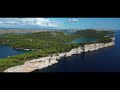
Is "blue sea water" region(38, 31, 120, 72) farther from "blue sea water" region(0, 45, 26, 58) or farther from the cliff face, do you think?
"blue sea water" region(0, 45, 26, 58)

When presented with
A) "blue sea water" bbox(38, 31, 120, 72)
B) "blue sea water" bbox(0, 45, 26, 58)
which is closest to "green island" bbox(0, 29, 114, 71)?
"blue sea water" bbox(0, 45, 26, 58)

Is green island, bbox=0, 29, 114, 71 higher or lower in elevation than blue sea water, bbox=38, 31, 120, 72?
higher

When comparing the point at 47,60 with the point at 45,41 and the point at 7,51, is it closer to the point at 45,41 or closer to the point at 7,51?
the point at 45,41

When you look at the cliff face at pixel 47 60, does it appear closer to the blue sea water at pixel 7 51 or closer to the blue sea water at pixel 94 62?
the blue sea water at pixel 94 62

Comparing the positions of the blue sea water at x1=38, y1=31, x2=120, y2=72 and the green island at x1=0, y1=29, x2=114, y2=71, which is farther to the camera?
the green island at x1=0, y1=29, x2=114, y2=71
